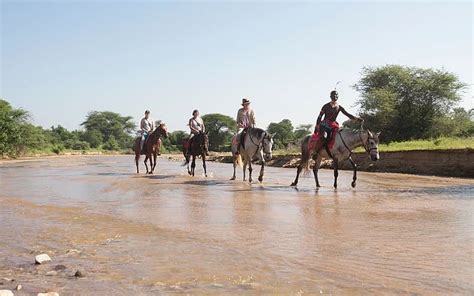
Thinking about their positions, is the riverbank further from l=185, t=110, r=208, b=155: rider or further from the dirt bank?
l=185, t=110, r=208, b=155: rider

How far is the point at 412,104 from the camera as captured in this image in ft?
108

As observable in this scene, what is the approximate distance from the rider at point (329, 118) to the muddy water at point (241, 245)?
3236 millimetres

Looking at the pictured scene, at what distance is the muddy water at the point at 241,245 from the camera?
10.7 feet

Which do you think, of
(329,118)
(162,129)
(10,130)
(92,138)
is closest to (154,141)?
(162,129)

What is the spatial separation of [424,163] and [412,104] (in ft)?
56.0

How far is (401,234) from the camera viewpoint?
198 inches

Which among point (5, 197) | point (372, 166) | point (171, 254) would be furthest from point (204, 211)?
point (372, 166)

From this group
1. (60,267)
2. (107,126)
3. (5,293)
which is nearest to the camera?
(5,293)

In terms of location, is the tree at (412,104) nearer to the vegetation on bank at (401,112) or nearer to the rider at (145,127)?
the vegetation on bank at (401,112)

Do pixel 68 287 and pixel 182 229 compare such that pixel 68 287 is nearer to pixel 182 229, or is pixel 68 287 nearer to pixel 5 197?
pixel 182 229

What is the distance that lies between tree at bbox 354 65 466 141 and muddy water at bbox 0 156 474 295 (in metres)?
24.6

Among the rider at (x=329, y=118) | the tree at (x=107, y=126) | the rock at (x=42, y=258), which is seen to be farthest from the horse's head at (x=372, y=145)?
the tree at (x=107, y=126)

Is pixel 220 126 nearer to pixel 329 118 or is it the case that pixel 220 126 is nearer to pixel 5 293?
pixel 329 118

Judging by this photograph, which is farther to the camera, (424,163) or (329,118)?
(424,163)
